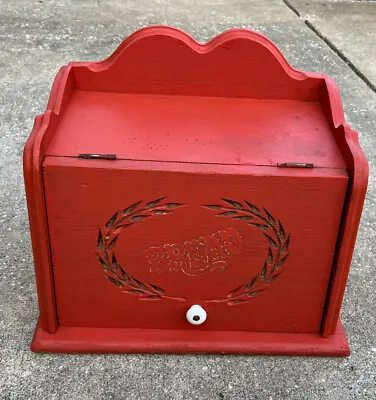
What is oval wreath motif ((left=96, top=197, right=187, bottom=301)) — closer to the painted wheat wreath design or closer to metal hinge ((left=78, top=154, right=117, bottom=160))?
the painted wheat wreath design

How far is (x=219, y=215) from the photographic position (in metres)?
1.35

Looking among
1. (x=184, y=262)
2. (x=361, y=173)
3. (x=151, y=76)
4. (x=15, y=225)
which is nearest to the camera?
(x=361, y=173)

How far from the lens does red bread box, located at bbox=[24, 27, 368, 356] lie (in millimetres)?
1309

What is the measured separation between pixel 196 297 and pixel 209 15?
2970 mm

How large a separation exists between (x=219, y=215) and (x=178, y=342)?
0.39 m

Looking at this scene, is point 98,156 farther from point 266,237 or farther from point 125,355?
point 125,355

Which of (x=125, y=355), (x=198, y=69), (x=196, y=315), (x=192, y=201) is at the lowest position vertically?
(x=125, y=355)

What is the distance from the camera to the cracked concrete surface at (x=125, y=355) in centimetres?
143

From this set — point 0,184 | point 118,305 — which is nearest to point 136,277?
point 118,305

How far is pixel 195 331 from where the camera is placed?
153cm

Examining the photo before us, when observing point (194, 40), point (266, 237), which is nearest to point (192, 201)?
point (266, 237)

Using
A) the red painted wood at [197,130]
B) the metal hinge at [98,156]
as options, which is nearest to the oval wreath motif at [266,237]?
the red painted wood at [197,130]

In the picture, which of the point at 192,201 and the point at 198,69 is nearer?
the point at 192,201

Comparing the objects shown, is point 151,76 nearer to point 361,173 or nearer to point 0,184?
point 361,173
